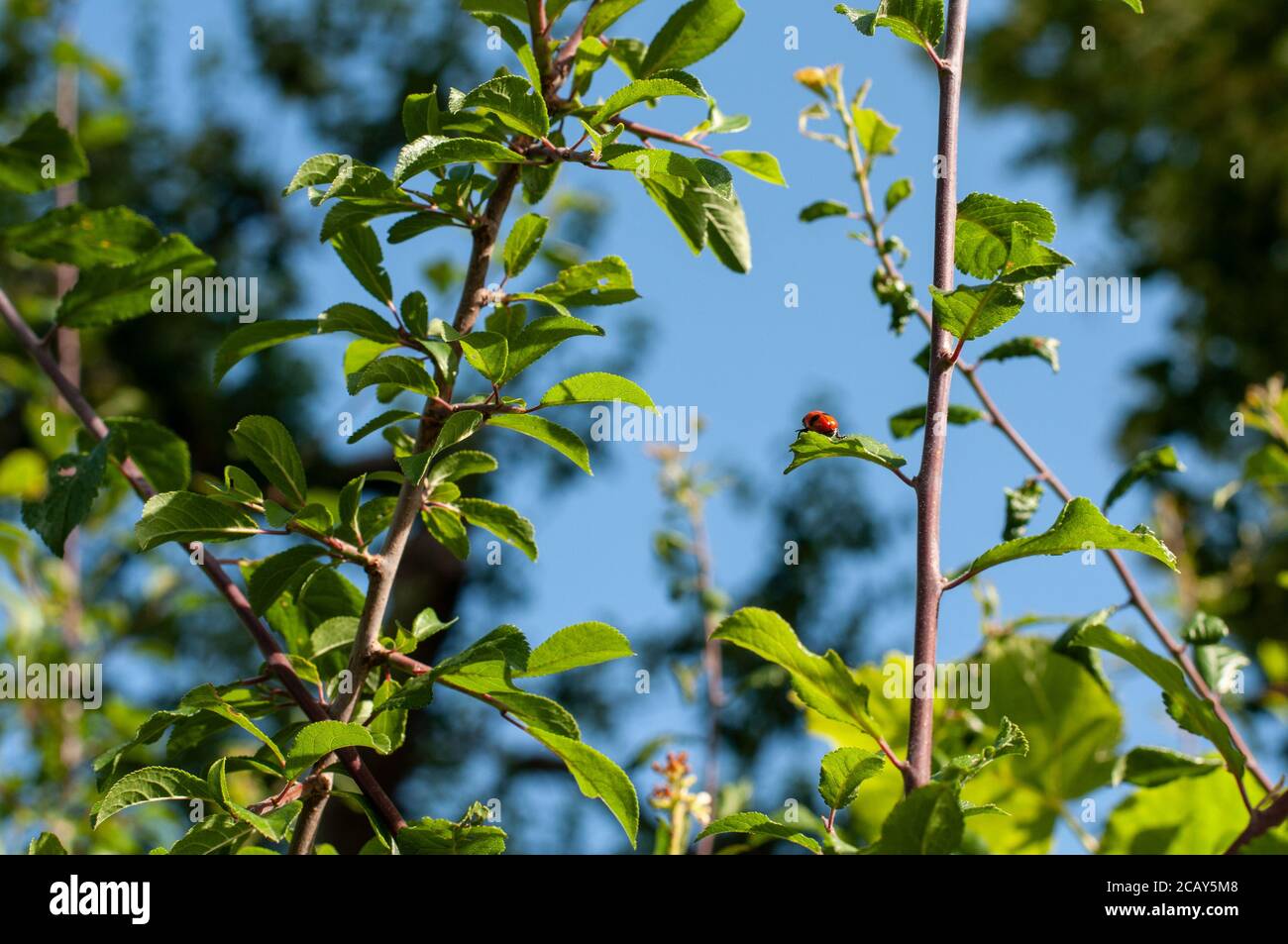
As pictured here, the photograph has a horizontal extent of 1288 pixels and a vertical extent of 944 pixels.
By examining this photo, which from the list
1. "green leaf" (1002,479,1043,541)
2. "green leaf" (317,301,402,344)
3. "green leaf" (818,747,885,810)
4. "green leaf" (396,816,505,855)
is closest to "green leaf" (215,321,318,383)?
"green leaf" (317,301,402,344)

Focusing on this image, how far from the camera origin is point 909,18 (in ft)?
2.45

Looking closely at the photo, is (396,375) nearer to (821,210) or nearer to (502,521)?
(502,521)

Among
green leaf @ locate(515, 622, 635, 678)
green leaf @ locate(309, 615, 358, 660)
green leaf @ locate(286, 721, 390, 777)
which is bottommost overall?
green leaf @ locate(286, 721, 390, 777)

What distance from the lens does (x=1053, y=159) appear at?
10.1 meters

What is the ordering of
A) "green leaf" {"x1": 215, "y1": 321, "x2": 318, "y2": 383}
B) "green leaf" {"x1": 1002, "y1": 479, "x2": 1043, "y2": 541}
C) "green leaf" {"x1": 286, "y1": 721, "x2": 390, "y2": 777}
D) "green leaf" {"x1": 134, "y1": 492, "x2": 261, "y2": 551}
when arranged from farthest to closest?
1. "green leaf" {"x1": 1002, "y1": 479, "x2": 1043, "y2": 541}
2. "green leaf" {"x1": 215, "y1": 321, "x2": 318, "y2": 383}
3. "green leaf" {"x1": 134, "y1": 492, "x2": 261, "y2": 551}
4. "green leaf" {"x1": 286, "y1": 721, "x2": 390, "y2": 777}

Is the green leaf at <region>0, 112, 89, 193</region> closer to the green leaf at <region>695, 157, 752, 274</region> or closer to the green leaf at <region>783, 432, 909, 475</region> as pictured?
the green leaf at <region>695, 157, 752, 274</region>

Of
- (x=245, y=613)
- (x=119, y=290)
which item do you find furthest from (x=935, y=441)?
(x=119, y=290)

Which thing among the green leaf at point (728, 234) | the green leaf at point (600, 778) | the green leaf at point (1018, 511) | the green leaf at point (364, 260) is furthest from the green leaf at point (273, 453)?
the green leaf at point (1018, 511)

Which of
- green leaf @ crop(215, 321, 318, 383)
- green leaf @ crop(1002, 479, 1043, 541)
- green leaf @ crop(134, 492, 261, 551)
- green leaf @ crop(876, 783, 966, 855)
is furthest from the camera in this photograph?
green leaf @ crop(1002, 479, 1043, 541)

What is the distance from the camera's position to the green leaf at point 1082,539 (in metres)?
0.65

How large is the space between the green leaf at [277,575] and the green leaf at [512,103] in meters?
0.32

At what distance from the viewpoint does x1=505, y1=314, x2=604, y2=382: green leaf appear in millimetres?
787

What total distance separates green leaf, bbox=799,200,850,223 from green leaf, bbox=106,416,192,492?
1.95 ft
